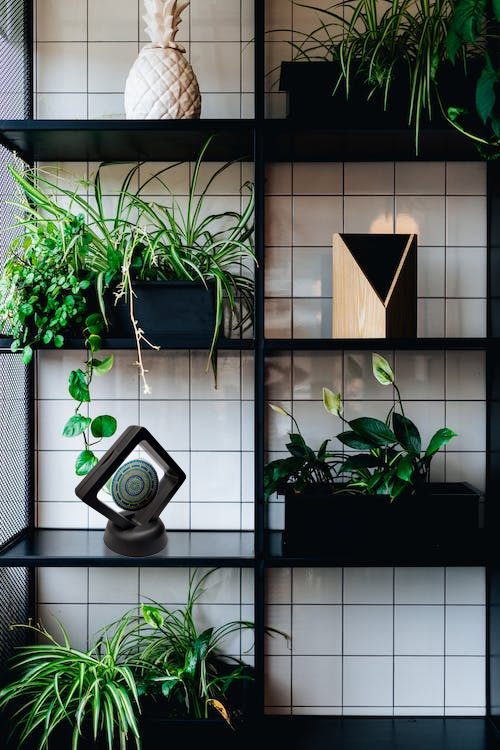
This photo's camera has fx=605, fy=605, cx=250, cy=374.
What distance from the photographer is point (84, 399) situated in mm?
1678

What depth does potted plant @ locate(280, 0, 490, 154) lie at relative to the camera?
1.58m

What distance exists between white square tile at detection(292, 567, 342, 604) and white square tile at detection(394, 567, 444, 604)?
7.6 inches

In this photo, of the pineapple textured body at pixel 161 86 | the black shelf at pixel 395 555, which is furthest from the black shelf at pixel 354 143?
the black shelf at pixel 395 555

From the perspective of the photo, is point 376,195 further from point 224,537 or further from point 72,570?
point 72,570

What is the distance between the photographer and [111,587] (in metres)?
2.00

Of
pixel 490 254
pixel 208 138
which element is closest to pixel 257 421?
pixel 208 138

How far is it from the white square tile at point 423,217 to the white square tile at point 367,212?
3cm

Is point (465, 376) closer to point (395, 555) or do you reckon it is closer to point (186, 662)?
point (395, 555)

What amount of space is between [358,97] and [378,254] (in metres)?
0.44

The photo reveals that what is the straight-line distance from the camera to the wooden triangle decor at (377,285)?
1.64 meters

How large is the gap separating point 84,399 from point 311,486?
707 mm

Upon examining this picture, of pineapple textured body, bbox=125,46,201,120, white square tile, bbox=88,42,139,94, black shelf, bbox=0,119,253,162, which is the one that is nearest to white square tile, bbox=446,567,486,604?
black shelf, bbox=0,119,253,162

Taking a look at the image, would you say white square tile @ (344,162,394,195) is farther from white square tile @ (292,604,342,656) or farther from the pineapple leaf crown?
white square tile @ (292,604,342,656)

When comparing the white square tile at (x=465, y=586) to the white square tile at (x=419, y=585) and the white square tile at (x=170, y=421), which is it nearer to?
the white square tile at (x=419, y=585)
